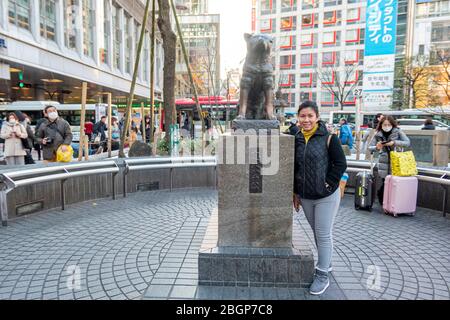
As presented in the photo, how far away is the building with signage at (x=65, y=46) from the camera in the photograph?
1659 cm

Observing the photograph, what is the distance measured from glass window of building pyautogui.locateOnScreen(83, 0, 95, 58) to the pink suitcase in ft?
78.3

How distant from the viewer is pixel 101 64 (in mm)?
26719

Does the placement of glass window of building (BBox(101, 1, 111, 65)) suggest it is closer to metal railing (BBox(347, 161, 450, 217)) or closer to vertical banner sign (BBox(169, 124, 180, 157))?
vertical banner sign (BBox(169, 124, 180, 157))

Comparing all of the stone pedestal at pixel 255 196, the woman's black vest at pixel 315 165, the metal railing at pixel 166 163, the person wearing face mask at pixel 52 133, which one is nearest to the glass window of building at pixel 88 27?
the person wearing face mask at pixel 52 133

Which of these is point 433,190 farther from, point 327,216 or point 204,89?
point 204,89

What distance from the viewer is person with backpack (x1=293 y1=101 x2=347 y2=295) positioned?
3.05 metres

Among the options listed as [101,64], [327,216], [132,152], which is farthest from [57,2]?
[327,216]

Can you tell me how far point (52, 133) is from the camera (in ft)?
23.1

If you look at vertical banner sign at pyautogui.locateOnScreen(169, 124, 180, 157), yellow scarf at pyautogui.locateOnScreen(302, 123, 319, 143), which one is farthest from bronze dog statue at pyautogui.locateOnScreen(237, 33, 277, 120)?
vertical banner sign at pyautogui.locateOnScreen(169, 124, 180, 157)

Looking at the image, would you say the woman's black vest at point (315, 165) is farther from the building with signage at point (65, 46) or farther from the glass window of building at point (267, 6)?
the glass window of building at point (267, 6)

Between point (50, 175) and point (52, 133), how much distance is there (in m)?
1.69

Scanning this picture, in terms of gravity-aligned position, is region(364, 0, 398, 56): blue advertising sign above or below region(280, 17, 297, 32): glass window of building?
below

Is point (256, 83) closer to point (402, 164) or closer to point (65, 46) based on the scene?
point (402, 164)
